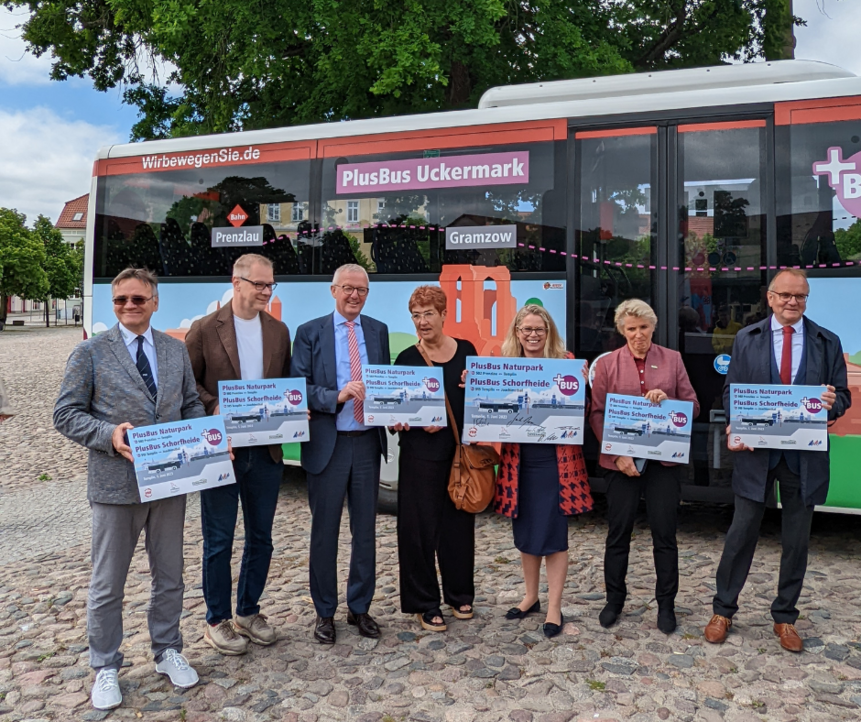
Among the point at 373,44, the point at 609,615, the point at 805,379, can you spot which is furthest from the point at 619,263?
the point at 373,44

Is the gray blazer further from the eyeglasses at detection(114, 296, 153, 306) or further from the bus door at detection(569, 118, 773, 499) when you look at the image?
the bus door at detection(569, 118, 773, 499)

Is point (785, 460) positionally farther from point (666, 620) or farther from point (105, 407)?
point (105, 407)

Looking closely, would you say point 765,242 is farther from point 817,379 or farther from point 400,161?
point 400,161

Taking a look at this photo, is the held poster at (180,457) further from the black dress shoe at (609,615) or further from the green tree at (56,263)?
the green tree at (56,263)

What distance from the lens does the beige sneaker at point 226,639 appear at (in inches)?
161

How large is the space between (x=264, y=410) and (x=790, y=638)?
123 inches

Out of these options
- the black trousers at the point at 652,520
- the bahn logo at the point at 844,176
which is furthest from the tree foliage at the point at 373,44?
the black trousers at the point at 652,520

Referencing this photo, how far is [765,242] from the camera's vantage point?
5578mm

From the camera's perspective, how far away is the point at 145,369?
3.61m

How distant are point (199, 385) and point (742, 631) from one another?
134 inches

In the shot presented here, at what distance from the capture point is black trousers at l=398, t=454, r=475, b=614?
4367 millimetres

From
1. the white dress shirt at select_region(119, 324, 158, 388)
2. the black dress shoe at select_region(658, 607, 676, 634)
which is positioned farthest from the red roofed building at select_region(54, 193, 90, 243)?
the black dress shoe at select_region(658, 607, 676, 634)

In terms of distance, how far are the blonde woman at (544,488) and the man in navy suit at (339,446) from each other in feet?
2.62

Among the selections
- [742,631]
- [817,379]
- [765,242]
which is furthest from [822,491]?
[765,242]
